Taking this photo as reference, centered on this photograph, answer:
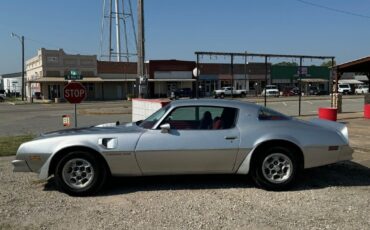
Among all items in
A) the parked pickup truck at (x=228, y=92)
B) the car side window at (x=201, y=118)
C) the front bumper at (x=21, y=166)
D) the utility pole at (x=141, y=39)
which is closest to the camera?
the front bumper at (x=21, y=166)

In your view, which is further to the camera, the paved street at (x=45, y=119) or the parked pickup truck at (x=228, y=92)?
the parked pickup truck at (x=228, y=92)

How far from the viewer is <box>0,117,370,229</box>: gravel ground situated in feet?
17.2

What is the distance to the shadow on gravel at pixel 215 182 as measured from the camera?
6.89m

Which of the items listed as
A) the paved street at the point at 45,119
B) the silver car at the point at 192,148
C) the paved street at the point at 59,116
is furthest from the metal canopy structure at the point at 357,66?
the silver car at the point at 192,148

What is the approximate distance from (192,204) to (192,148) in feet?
3.07

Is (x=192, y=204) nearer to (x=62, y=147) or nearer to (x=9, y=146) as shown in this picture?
(x=62, y=147)

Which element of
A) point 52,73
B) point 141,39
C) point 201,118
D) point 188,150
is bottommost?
point 188,150

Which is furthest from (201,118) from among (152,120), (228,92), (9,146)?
(228,92)

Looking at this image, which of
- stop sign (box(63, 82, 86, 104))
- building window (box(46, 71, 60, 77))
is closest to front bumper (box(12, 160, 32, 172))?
stop sign (box(63, 82, 86, 104))

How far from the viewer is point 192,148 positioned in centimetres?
659

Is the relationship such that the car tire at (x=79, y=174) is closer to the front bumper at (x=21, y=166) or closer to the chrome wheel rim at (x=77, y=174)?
the chrome wheel rim at (x=77, y=174)

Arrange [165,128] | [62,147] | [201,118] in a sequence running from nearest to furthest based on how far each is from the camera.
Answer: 1. [62,147]
2. [165,128]
3. [201,118]

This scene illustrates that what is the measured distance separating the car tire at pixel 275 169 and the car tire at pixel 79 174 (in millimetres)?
2314

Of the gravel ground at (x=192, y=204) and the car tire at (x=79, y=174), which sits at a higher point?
the car tire at (x=79, y=174)
